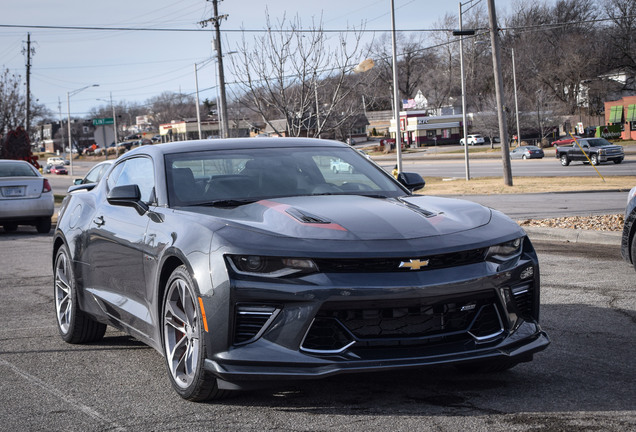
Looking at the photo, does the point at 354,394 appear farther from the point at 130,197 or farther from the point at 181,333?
the point at 130,197

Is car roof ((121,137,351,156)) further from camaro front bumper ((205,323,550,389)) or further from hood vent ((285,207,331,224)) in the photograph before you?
camaro front bumper ((205,323,550,389))

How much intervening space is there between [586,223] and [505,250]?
1016 cm

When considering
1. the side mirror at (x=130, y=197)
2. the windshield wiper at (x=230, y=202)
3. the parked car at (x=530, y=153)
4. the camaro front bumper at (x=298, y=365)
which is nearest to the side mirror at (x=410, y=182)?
the windshield wiper at (x=230, y=202)

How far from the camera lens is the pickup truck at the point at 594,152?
43.5 meters

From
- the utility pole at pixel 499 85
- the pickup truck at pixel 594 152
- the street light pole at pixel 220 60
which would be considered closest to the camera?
the utility pole at pixel 499 85

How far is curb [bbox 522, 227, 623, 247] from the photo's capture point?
12242mm

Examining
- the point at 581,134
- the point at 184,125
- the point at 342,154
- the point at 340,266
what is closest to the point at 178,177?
the point at 342,154

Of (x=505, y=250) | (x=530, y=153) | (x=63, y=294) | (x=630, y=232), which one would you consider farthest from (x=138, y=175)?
(x=530, y=153)

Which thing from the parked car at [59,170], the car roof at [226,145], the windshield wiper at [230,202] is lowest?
the windshield wiper at [230,202]

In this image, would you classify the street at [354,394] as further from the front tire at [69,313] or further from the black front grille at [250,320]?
the black front grille at [250,320]

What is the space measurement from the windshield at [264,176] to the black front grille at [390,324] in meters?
1.36

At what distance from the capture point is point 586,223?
14.0 metres

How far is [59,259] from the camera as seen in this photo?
6984 mm

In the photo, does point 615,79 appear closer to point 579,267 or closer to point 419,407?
point 579,267
